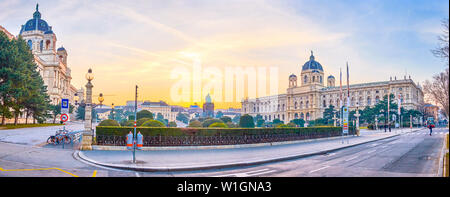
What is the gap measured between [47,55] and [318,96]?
101m

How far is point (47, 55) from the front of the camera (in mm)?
78750

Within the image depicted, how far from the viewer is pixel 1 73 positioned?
105ft

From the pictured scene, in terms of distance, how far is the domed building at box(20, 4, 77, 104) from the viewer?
7550 centimetres

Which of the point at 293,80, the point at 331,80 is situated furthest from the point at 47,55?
the point at 331,80

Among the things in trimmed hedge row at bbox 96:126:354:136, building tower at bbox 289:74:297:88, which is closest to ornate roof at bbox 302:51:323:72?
building tower at bbox 289:74:297:88

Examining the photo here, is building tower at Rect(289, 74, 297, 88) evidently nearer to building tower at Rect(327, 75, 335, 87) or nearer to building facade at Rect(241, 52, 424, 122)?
building facade at Rect(241, 52, 424, 122)

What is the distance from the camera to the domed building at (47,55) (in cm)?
7550

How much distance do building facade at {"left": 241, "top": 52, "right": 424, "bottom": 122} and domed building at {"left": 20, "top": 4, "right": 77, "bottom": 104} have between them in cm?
9115

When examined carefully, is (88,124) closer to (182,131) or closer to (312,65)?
(182,131)

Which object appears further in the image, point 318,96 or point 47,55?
point 318,96

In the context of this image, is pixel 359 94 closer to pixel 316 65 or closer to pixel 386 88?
pixel 386 88

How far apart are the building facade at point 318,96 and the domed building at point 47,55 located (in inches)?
3588

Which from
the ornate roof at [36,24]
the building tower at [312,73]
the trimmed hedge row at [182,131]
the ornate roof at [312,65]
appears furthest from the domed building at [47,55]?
the ornate roof at [312,65]

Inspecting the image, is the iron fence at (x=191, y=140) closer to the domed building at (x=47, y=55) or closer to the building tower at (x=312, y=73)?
the domed building at (x=47, y=55)
